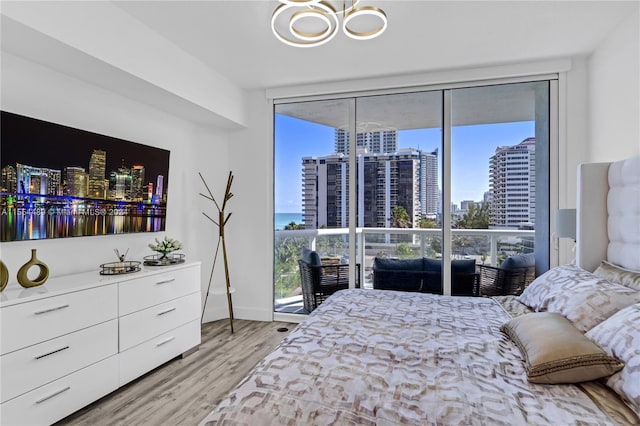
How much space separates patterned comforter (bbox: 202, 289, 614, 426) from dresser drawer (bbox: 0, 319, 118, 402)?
1.41m

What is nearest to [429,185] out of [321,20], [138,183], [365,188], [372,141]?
[365,188]

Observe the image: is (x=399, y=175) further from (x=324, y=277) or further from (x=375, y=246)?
(x=324, y=277)

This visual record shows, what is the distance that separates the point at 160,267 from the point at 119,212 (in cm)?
60

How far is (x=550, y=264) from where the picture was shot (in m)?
3.25

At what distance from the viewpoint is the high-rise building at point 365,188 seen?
3674 millimetres


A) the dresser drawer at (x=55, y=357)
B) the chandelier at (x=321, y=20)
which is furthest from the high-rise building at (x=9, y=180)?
the chandelier at (x=321, y=20)

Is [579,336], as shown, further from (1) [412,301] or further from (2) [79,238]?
(2) [79,238]

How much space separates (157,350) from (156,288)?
1.68ft

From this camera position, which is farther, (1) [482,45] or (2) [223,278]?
(2) [223,278]

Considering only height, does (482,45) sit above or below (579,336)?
above

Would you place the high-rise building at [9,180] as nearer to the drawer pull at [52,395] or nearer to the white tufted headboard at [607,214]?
the drawer pull at [52,395]

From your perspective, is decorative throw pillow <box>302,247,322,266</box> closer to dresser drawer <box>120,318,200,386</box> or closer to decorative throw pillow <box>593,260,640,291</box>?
dresser drawer <box>120,318,200,386</box>

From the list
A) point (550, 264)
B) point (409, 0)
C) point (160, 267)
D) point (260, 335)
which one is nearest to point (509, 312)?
point (550, 264)

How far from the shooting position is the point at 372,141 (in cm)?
379
